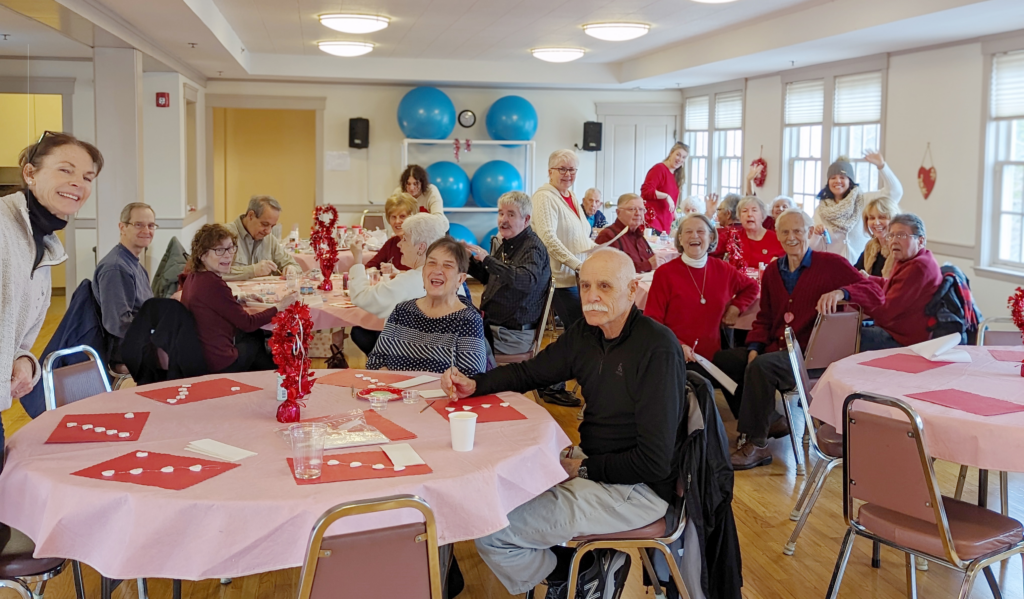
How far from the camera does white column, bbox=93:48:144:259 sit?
770 centimetres

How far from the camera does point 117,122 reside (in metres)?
7.70

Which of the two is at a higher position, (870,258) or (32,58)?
(32,58)

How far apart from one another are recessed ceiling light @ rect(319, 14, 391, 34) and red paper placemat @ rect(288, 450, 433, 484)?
640cm

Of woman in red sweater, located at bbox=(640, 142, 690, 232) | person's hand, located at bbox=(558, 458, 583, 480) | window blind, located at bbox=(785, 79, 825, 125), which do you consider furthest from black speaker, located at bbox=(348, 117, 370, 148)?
person's hand, located at bbox=(558, 458, 583, 480)

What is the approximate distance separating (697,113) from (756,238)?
7098 millimetres

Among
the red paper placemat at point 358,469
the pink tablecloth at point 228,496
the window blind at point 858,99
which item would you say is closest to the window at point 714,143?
the window blind at point 858,99

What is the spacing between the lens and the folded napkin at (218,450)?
2410mm

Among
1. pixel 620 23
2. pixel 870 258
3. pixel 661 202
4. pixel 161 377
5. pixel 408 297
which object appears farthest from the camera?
pixel 661 202

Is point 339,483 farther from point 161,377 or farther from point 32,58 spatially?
point 32,58

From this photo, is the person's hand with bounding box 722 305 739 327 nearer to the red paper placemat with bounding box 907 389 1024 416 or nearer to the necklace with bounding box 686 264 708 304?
the necklace with bounding box 686 264 708 304

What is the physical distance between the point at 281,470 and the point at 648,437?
3.62 feet

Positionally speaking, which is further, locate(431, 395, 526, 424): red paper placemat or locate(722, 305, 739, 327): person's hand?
locate(722, 305, 739, 327): person's hand

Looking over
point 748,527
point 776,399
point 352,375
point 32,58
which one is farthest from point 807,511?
point 32,58

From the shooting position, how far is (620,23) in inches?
335
